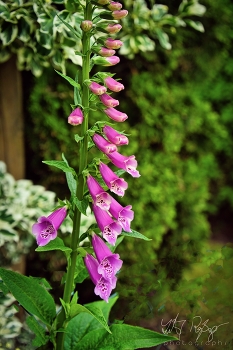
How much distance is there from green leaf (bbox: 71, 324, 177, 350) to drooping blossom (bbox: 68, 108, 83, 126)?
1.63 feet

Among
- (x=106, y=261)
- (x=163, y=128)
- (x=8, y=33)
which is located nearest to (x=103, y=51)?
(x=106, y=261)

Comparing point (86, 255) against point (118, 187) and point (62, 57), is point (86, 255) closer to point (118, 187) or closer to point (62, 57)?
point (118, 187)

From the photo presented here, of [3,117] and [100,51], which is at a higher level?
[100,51]

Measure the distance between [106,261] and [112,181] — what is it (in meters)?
0.19

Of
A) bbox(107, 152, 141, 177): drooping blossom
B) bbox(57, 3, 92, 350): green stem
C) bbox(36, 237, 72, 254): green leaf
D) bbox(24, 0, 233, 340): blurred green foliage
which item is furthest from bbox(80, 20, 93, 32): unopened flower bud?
bbox(24, 0, 233, 340): blurred green foliage

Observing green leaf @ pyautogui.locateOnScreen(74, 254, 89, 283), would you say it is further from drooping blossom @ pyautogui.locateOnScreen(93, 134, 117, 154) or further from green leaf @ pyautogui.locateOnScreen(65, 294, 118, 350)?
drooping blossom @ pyautogui.locateOnScreen(93, 134, 117, 154)

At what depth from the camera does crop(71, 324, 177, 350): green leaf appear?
3.65 ft

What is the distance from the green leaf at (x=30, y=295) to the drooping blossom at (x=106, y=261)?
0.21m

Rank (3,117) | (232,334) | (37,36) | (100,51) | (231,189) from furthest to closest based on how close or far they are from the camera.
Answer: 1. (231,189)
2. (3,117)
3. (37,36)
4. (232,334)
5. (100,51)

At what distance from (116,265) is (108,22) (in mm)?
590

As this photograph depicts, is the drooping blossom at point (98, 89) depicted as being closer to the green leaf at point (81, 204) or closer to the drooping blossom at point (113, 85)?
the drooping blossom at point (113, 85)

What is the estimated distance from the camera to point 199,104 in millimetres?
3119

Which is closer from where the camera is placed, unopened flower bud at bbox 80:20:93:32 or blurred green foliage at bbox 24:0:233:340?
unopened flower bud at bbox 80:20:93:32

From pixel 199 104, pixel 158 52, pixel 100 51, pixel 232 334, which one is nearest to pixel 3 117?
pixel 158 52
